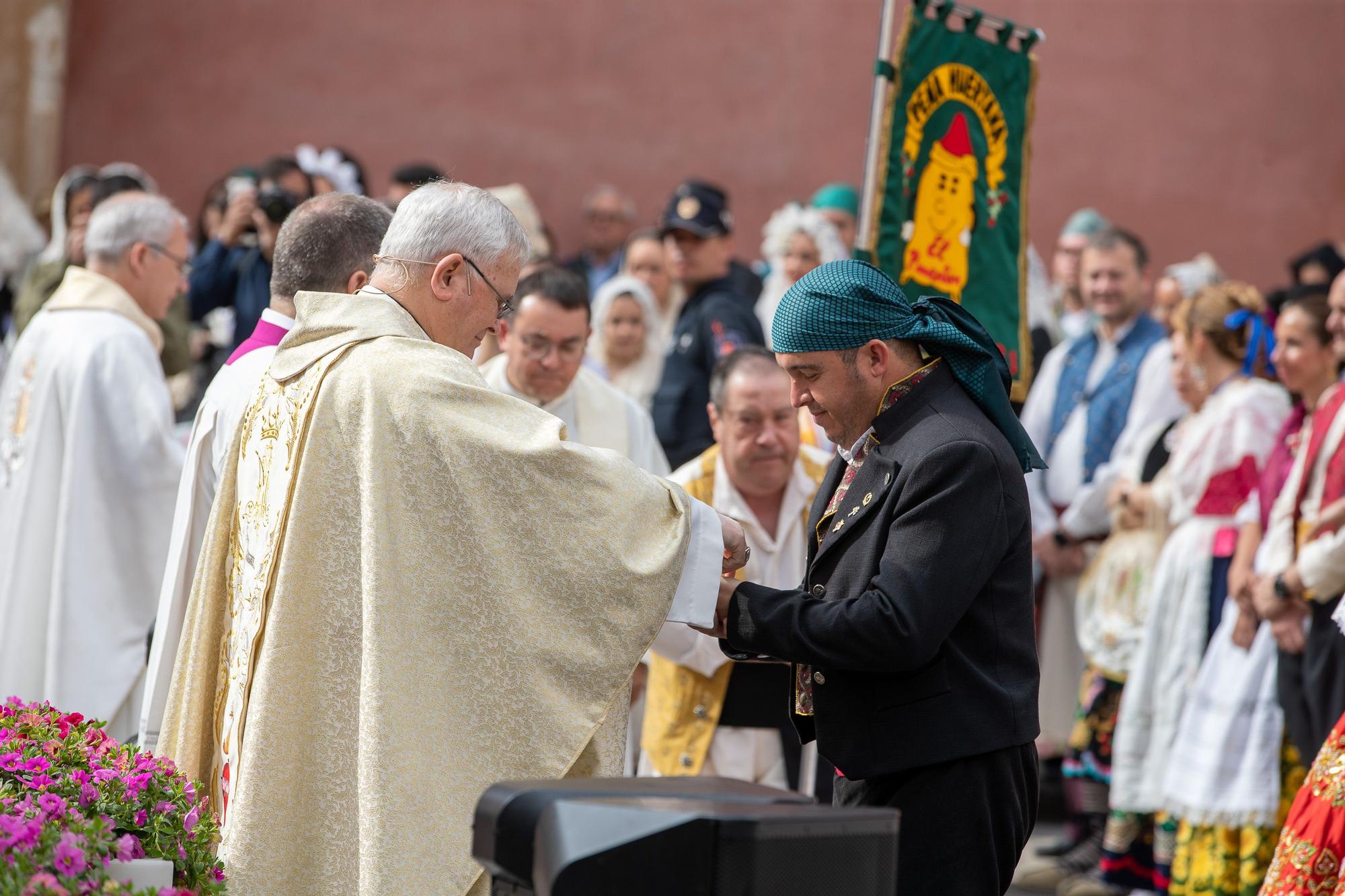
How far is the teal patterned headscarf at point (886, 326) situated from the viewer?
3.42m

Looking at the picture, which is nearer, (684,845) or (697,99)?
(684,845)

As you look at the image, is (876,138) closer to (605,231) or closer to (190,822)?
(190,822)

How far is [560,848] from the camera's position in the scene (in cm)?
262

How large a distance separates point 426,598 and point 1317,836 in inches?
93.9

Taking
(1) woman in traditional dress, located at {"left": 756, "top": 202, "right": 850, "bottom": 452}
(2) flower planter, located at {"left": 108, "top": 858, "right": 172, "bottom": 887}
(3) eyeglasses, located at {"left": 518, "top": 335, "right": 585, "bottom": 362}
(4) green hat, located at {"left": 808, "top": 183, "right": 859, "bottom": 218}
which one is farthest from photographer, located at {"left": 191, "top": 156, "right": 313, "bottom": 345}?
(2) flower planter, located at {"left": 108, "top": 858, "right": 172, "bottom": 887}

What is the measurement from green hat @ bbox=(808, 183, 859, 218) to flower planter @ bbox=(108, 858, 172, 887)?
6620 millimetres

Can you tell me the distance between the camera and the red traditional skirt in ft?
13.8

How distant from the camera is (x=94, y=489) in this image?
5.62m

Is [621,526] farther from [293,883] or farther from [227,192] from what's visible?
[227,192]

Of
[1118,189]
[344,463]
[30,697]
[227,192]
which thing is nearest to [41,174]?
[227,192]

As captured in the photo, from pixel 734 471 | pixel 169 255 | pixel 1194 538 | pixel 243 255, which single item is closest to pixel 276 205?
pixel 243 255

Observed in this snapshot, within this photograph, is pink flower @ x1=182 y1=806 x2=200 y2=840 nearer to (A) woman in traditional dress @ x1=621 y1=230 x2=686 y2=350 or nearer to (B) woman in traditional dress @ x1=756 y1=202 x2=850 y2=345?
(B) woman in traditional dress @ x1=756 y1=202 x2=850 y2=345

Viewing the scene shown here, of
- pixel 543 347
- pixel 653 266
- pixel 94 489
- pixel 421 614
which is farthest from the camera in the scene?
pixel 653 266

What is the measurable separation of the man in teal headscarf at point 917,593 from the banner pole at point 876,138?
149 centimetres
